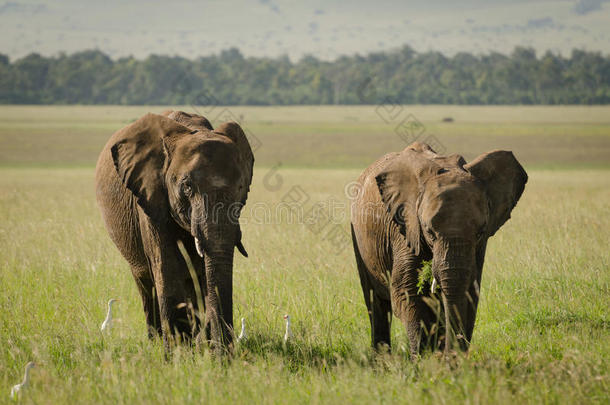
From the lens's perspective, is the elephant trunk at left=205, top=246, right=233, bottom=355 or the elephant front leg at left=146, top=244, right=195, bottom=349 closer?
the elephant trunk at left=205, top=246, right=233, bottom=355

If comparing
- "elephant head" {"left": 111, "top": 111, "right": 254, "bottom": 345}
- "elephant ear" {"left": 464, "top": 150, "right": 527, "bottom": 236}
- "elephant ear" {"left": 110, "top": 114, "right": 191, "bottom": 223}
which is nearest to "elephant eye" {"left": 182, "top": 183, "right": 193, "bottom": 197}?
"elephant head" {"left": 111, "top": 111, "right": 254, "bottom": 345}

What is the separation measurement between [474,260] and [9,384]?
4.53 meters

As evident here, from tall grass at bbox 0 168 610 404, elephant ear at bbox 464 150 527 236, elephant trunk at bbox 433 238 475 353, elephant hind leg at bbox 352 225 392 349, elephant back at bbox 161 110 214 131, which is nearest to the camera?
tall grass at bbox 0 168 610 404

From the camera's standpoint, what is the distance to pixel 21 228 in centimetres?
1717

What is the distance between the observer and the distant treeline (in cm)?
14188

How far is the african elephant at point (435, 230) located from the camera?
6.73 meters

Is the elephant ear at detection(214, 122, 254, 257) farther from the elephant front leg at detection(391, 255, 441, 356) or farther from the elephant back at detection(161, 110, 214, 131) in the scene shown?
the elephant front leg at detection(391, 255, 441, 356)

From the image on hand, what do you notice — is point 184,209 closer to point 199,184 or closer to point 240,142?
point 199,184

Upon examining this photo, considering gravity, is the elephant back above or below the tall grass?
above

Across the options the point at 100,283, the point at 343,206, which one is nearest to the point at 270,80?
the point at 343,206

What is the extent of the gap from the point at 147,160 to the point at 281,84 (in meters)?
152

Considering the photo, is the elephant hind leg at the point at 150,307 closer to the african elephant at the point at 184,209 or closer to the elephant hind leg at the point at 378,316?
the african elephant at the point at 184,209

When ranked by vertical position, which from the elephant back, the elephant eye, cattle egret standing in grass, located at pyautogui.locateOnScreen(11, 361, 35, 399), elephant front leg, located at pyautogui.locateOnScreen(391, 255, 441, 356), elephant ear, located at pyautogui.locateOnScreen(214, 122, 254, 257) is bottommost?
cattle egret standing in grass, located at pyautogui.locateOnScreen(11, 361, 35, 399)

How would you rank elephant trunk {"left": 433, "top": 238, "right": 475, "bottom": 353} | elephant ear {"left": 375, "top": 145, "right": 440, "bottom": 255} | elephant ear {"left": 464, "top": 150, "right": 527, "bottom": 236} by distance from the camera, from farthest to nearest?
elephant ear {"left": 464, "top": 150, "right": 527, "bottom": 236} → elephant ear {"left": 375, "top": 145, "right": 440, "bottom": 255} → elephant trunk {"left": 433, "top": 238, "right": 475, "bottom": 353}
